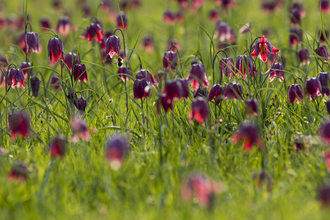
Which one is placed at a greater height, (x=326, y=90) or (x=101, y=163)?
(x=326, y=90)

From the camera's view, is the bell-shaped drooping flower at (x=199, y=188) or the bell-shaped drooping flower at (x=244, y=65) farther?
the bell-shaped drooping flower at (x=244, y=65)

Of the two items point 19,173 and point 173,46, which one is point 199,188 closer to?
point 19,173

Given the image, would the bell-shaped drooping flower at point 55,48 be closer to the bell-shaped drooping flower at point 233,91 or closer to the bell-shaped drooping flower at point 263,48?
the bell-shaped drooping flower at point 233,91

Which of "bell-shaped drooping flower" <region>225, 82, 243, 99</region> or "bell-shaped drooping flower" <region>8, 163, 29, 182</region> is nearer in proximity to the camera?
"bell-shaped drooping flower" <region>8, 163, 29, 182</region>

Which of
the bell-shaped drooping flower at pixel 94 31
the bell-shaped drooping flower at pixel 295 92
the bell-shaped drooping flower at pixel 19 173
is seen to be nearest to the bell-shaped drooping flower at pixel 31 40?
the bell-shaped drooping flower at pixel 94 31

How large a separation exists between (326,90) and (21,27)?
4985 mm

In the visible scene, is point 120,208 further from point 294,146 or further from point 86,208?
point 294,146

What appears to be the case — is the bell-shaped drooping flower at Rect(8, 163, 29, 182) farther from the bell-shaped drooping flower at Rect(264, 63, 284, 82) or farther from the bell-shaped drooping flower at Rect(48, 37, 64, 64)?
the bell-shaped drooping flower at Rect(264, 63, 284, 82)

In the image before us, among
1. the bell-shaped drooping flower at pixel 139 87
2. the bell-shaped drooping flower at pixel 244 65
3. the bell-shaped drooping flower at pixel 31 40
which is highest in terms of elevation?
the bell-shaped drooping flower at pixel 31 40

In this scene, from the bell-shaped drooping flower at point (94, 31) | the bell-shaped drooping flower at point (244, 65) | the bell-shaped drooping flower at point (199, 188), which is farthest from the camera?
the bell-shaped drooping flower at point (94, 31)

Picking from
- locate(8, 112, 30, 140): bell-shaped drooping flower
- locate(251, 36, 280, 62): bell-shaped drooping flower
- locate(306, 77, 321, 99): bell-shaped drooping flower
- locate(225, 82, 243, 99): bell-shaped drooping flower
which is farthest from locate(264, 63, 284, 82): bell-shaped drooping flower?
locate(8, 112, 30, 140): bell-shaped drooping flower

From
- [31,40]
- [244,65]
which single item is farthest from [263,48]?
[31,40]

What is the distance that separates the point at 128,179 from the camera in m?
2.02

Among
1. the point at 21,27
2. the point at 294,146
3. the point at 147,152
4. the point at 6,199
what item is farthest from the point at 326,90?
the point at 21,27
